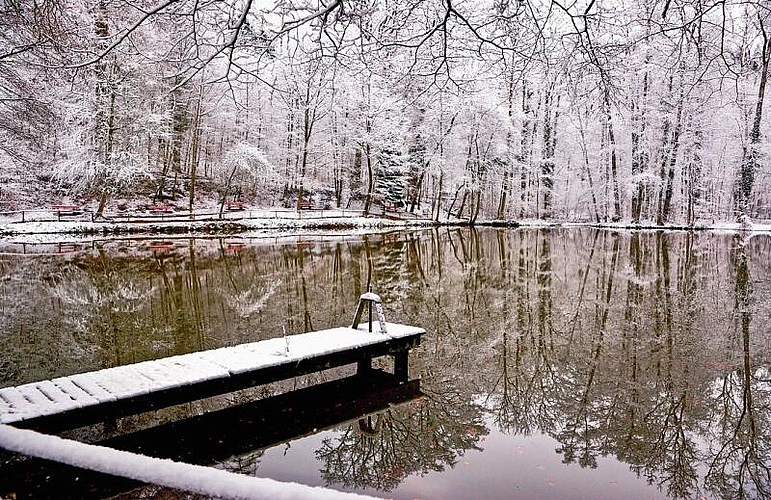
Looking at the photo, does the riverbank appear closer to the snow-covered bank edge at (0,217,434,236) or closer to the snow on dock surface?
the snow-covered bank edge at (0,217,434,236)

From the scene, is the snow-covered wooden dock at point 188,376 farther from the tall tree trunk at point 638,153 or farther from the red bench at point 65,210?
the tall tree trunk at point 638,153

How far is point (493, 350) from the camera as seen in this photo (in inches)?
328

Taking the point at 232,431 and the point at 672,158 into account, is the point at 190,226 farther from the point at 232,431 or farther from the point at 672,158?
the point at 672,158

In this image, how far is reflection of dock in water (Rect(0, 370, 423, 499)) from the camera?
14.7 ft

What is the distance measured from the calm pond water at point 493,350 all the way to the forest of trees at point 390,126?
334cm

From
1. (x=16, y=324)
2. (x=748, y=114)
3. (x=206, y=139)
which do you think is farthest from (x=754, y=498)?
(x=206, y=139)

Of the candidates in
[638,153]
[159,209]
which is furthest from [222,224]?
[638,153]

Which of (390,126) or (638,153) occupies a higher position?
(390,126)

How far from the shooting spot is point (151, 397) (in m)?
5.26

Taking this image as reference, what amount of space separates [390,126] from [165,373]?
32.3 m

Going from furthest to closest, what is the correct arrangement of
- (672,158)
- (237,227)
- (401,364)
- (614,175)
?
(614,175)
(672,158)
(237,227)
(401,364)

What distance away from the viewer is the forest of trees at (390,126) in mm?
5113

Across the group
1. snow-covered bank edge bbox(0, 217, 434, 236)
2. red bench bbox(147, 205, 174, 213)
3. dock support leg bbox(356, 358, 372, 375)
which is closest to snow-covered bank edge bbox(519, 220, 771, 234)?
snow-covered bank edge bbox(0, 217, 434, 236)

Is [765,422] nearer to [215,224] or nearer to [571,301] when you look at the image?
[571,301]
